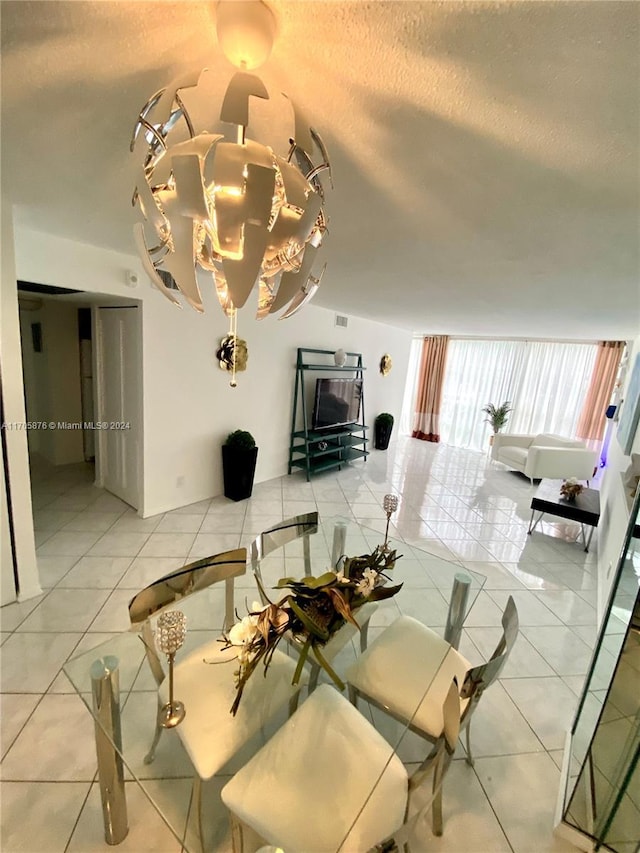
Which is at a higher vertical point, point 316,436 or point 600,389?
point 600,389

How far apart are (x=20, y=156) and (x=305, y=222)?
1.31 meters

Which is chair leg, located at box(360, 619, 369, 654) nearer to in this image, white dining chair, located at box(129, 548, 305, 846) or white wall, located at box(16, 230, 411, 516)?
white dining chair, located at box(129, 548, 305, 846)

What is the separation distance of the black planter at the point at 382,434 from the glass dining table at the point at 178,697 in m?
4.24

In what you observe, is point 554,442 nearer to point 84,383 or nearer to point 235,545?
point 235,545

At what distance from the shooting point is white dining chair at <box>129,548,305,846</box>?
3.66 ft

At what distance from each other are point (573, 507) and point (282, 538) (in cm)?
294

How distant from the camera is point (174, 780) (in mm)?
1148

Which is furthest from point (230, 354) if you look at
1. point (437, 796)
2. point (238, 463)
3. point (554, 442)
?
point (554, 442)

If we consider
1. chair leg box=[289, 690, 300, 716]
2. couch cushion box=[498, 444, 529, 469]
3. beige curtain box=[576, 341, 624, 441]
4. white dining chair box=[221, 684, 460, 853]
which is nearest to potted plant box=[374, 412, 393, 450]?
couch cushion box=[498, 444, 529, 469]

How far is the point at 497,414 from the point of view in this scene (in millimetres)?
6902

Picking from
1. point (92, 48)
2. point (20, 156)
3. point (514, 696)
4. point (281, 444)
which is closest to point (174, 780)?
point (514, 696)

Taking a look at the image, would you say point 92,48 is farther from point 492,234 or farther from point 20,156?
point 492,234

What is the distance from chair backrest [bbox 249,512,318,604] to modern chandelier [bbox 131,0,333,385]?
1.40m

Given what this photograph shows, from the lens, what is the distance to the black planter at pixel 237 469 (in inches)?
147
